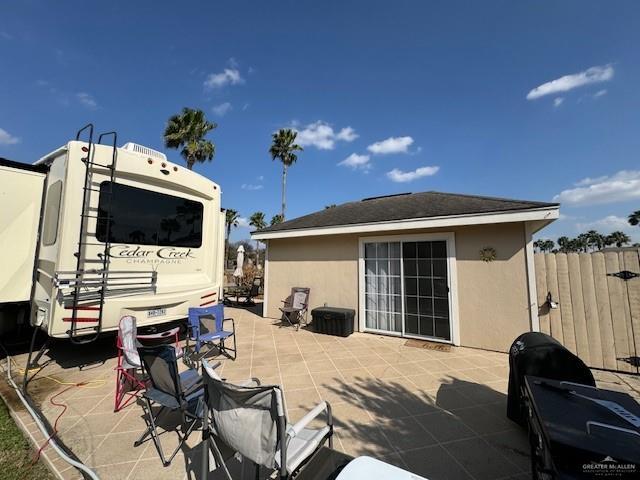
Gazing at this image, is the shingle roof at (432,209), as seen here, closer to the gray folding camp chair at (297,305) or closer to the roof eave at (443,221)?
the roof eave at (443,221)

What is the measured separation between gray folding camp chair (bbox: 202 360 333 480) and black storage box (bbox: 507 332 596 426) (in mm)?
2209

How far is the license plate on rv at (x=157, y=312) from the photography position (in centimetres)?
441

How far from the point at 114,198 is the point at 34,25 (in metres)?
3.86

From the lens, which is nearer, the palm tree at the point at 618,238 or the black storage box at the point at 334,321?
the black storage box at the point at 334,321

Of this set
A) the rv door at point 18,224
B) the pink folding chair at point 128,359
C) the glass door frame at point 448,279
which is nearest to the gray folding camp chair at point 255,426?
the pink folding chair at point 128,359

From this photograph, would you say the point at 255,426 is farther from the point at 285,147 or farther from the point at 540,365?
the point at 285,147

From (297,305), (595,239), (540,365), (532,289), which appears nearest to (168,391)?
(540,365)

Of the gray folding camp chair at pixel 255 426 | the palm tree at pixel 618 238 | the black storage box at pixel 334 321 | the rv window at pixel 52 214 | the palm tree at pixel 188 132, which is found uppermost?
the palm tree at pixel 188 132

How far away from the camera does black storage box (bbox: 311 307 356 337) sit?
6.46m

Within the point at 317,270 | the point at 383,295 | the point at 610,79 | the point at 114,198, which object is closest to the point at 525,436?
the point at 383,295

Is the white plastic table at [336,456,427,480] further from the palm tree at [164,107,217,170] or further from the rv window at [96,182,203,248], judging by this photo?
the palm tree at [164,107,217,170]

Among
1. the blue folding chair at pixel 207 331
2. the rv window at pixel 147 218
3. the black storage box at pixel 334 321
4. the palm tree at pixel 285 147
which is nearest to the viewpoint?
the rv window at pixel 147 218

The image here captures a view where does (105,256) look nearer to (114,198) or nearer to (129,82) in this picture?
(114,198)

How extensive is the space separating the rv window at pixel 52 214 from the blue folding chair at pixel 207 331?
7.69 ft
